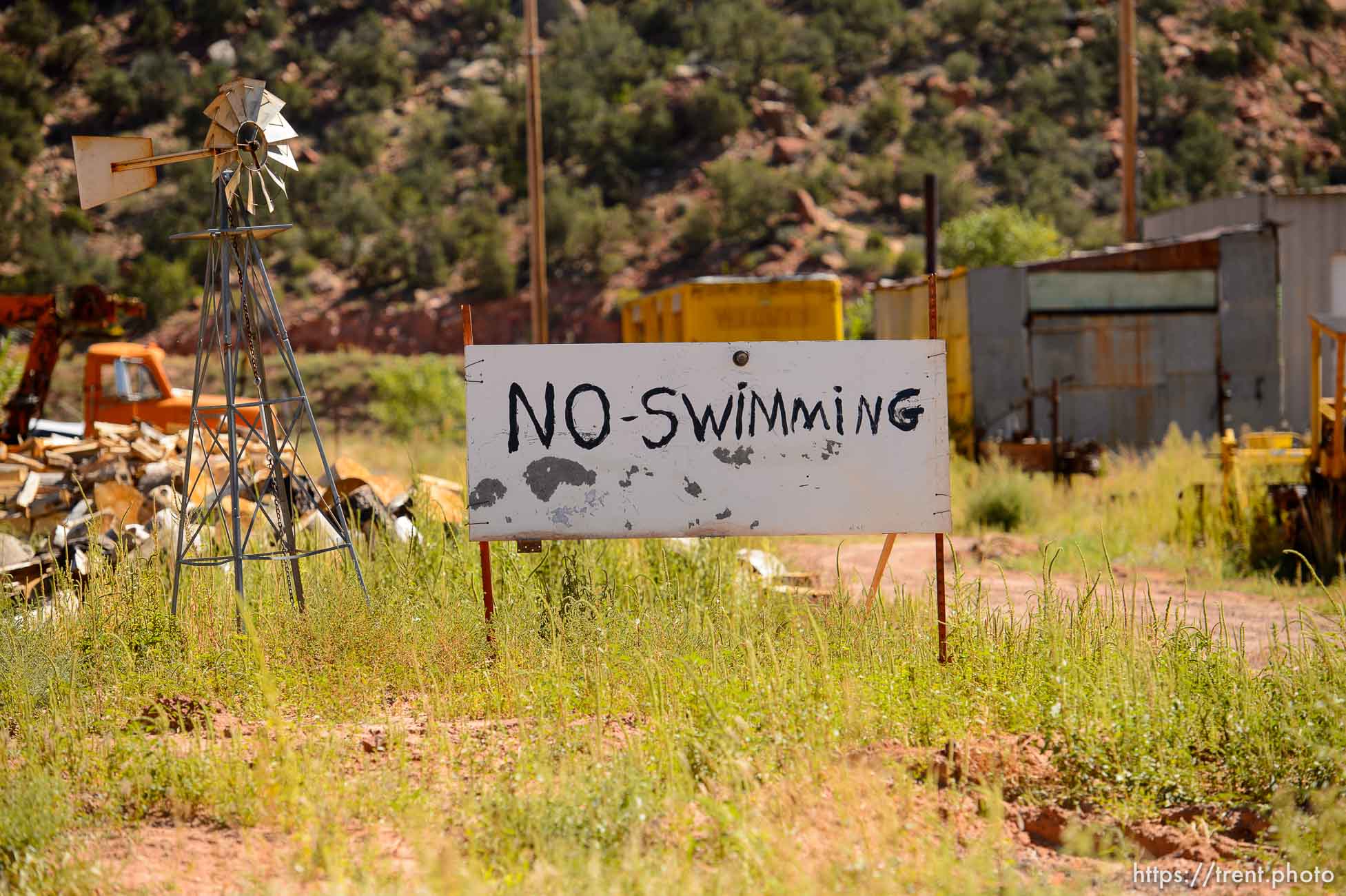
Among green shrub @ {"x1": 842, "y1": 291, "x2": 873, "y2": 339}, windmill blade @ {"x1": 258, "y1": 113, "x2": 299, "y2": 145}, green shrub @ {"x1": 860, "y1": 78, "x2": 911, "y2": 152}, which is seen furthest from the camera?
green shrub @ {"x1": 860, "y1": 78, "x2": 911, "y2": 152}

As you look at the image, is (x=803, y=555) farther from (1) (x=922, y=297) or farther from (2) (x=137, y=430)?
(1) (x=922, y=297)

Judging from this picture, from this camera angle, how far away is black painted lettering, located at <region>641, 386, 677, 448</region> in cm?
557

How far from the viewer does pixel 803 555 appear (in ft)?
35.8

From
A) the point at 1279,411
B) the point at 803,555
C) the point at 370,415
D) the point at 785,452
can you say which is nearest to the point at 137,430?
the point at 803,555

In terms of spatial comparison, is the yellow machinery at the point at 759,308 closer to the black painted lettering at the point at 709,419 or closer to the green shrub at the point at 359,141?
the black painted lettering at the point at 709,419

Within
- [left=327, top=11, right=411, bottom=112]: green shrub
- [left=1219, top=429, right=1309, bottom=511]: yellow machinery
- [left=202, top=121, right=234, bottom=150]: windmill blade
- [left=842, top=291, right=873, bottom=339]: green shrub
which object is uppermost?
[left=327, top=11, right=411, bottom=112]: green shrub

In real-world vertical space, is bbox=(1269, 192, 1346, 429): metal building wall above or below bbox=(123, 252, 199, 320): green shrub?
below

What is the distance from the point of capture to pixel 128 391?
1554 centimetres

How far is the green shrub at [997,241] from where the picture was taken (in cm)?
3075

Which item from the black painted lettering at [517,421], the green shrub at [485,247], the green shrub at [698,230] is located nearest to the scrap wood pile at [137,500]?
the black painted lettering at [517,421]

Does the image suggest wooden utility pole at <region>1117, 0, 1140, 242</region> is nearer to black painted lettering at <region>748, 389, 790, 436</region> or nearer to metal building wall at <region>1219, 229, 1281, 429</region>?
metal building wall at <region>1219, 229, 1281, 429</region>

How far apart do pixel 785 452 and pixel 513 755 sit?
1887 mm

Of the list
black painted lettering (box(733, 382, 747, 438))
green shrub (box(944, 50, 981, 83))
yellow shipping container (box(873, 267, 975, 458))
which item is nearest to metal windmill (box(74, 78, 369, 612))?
black painted lettering (box(733, 382, 747, 438))

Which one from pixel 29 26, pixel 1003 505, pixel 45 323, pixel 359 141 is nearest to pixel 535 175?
pixel 45 323
